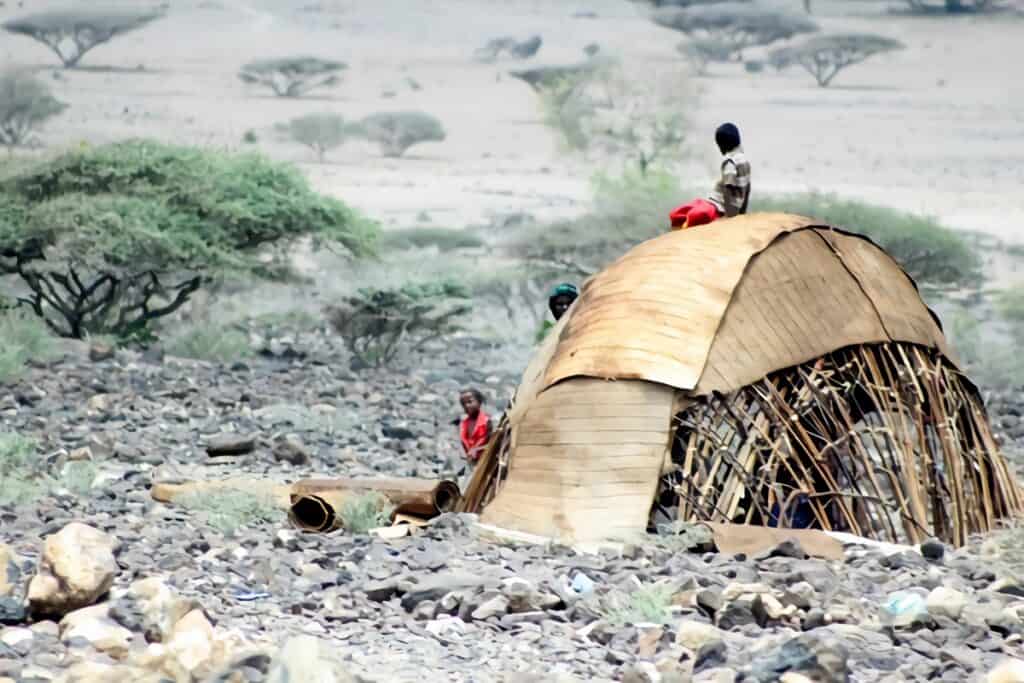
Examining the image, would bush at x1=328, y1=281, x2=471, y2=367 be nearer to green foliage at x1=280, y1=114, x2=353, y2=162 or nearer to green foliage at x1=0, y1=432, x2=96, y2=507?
green foliage at x1=280, y1=114, x2=353, y2=162

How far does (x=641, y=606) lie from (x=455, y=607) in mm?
762

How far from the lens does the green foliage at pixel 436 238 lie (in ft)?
118

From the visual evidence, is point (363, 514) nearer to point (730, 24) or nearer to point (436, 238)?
point (436, 238)

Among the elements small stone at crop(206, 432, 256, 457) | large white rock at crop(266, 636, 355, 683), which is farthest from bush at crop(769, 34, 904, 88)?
large white rock at crop(266, 636, 355, 683)

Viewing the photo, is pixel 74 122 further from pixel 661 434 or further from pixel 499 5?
pixel 661 434

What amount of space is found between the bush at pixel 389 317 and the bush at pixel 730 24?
14.6 metres

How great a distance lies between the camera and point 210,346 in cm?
2528

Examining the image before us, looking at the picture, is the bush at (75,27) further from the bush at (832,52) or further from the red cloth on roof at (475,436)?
the red cloth on roof at (475,436)

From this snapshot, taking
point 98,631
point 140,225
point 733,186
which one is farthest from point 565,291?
point 140,225

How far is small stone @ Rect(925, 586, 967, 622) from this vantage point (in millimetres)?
7617

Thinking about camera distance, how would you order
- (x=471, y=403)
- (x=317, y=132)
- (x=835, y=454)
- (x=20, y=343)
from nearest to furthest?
(x=835, y=454) → (x=471, y=403) → (x=20, y=343) → (x=317, y=132)

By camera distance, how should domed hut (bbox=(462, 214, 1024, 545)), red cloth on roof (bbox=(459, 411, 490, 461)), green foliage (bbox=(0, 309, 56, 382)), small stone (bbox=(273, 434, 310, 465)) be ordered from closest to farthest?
domed hut (bbox=(462, 214, 1024, 545)), red cloth on roof (bbox=(459, 411, 490, 461)), small stone (bbox=(273, 434, 310, 465)), green foliage (bbox=(0, 309, 56, 382))

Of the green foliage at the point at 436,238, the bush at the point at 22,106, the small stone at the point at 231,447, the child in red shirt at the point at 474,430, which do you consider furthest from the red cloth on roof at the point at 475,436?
the bush at the point at 22,106

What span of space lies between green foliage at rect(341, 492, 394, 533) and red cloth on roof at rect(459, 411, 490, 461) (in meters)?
1.61
